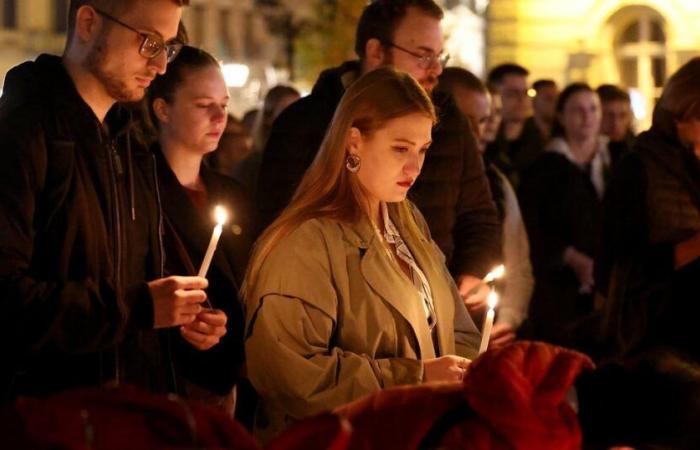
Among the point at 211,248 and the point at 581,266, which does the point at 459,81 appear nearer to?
the point at 581,266

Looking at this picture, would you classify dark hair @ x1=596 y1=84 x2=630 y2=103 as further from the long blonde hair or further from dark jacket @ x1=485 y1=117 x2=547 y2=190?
the long blonde hair

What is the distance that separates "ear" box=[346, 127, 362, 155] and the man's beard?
779 mm

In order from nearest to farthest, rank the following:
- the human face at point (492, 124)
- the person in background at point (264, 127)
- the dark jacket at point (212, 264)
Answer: the dark jacket at point (212, 264), the human face at point (492, 124), the person in background at point (264, 127)

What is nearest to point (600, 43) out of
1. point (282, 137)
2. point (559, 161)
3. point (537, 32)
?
point (537, 32)

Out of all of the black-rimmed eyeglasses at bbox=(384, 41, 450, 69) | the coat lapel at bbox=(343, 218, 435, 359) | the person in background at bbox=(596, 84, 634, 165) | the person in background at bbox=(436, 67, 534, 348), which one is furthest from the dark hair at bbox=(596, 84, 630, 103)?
the coat lapel at bbox=(343, 218, 435, 359)

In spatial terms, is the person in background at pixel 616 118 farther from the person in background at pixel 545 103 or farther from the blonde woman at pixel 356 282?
the blonde woman at pixel 356 282

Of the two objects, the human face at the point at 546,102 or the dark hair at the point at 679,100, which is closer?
the dark hair at the point at 679,100

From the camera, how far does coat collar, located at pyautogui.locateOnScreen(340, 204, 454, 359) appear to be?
15.4ft

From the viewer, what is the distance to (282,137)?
6395 millimetres

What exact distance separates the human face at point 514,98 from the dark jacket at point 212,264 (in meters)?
4.79

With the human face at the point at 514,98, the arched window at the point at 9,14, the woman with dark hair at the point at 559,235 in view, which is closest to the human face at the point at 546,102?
the human face at the point at 514,98

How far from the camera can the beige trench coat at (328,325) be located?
4.49 m

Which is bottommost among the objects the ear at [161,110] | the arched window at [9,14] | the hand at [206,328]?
the hand at [206,328]

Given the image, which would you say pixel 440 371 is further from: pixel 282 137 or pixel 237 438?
pixel 282 137
